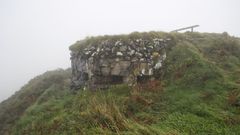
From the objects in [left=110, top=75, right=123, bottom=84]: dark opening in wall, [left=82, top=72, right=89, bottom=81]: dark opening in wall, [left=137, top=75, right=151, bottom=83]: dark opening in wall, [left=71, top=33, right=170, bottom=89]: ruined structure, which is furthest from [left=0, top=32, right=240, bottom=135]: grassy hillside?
[left=82, top=72, right=89, bottom=81]: dark opening in wall

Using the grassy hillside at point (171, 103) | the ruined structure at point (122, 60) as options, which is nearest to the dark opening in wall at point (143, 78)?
the ruined structure at point (122, 60)

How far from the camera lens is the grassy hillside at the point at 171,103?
300 inches

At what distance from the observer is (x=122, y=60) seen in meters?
12.3

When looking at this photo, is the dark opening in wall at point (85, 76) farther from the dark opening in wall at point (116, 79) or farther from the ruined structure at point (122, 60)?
the dark opening in wall at point (116, 79)

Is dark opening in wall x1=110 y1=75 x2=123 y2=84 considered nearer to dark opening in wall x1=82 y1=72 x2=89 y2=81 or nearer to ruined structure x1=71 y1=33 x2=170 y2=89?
ruined structure x1=71 y1=33 x2=170 y2=89

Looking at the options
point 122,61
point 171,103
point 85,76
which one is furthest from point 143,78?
point 85,76

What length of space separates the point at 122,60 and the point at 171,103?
4.00m

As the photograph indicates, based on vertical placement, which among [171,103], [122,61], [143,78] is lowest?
[171,103]

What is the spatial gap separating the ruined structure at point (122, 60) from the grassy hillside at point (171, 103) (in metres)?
0.54

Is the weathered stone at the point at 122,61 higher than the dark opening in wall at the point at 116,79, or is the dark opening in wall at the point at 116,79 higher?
the weathered stone at the point at 122,61

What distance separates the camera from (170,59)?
490 inches

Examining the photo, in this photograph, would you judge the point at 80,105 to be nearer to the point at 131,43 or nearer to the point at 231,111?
the point at 131,43

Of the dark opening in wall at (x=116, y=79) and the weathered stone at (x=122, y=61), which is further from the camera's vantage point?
the dark opening in wall at (x=116, y=79)

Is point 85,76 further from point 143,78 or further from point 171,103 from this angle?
point 171,103
